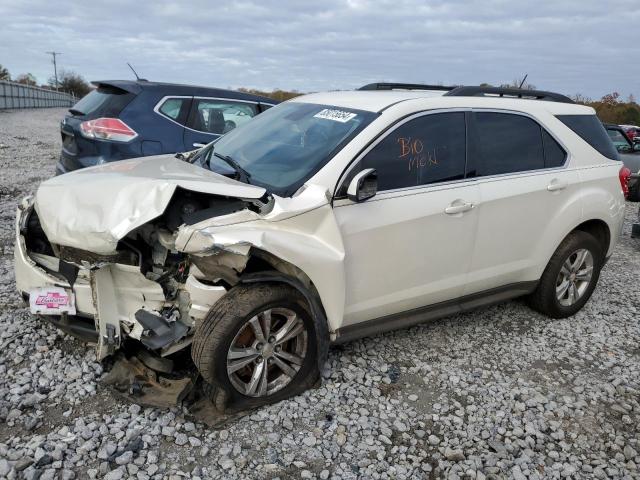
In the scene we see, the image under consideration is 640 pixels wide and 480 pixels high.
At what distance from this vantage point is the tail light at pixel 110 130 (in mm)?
6105

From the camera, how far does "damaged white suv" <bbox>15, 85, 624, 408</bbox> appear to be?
3.04 meters

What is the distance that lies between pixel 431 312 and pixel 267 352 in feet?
4.50

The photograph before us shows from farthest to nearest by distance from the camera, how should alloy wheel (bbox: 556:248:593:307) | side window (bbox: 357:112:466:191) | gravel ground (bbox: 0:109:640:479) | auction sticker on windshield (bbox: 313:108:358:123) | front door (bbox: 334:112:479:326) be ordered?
alloy wheel (bbox: 556:248:593:307) < auction sticker on windshield (bbox: 313:108:358:123) < side window (bbox: 357:112:466:191) < front door (bbox: 334:112:479:326) < gravel ground (bbox: 0:109:640:479)

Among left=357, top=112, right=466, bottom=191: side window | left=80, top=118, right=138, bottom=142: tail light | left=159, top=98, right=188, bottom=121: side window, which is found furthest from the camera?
left=159, top=98, right=188, bottom=121: side window

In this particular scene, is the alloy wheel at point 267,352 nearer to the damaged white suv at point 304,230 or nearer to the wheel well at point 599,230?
the damaged white suv at point 304,230

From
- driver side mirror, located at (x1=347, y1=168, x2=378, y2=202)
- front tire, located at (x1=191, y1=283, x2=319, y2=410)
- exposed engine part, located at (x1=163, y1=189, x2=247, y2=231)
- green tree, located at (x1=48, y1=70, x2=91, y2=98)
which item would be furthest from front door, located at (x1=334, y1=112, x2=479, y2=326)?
green tree, located at (x1=48, y1=70, x2=91, y2=98)

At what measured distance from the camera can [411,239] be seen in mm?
3633

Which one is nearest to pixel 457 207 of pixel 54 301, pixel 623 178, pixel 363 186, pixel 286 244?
pixel 363 186

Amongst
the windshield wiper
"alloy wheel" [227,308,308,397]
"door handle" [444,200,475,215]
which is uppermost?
the windshield wiper

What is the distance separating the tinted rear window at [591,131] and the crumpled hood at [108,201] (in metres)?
2.98

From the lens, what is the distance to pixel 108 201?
3072 mm

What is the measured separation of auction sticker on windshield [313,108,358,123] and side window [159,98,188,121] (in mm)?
3102

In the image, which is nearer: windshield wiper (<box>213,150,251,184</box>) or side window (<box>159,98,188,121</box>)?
windshield wiper (<box>213,150,251,184</box>)

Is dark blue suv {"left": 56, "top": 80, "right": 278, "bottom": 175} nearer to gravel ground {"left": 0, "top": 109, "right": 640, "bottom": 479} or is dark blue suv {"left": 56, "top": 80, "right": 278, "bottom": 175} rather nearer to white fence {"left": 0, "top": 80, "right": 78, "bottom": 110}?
gravel ground {"left": 0, "top": 109, "right": 640, "bottom": 479}
